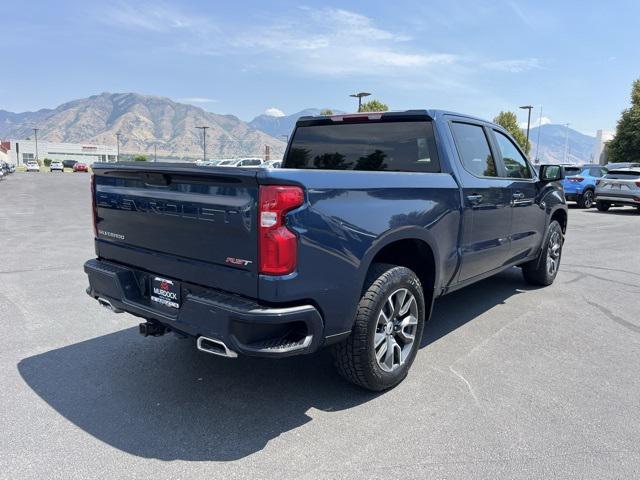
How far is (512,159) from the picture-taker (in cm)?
539

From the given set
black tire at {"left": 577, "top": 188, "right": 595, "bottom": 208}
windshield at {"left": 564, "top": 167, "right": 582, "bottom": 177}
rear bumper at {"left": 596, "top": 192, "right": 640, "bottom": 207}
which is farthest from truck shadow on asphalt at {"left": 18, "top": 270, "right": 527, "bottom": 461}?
windshield at {"left": 564, "top": 167, "right": 582, "bottom": 177}

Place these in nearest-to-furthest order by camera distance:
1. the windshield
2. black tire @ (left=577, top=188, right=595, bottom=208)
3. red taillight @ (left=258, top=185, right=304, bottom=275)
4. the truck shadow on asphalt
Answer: red taillight @ (left=258, top=185, right=304, bottom=275)
the truck shadow on asphalt
black tire @ (left=577, top=188, right=595, bottom=208)
the windshield

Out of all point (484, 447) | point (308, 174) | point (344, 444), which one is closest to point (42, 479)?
point (344, 444)

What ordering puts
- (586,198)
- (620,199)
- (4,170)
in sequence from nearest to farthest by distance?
(620,199) < (586,198) < (4,170)

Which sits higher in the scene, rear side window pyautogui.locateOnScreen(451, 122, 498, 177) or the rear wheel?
rear side window pyautogui.locateOnScreen(451, 122, 498, 177)

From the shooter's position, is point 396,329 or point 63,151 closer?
point 396,329

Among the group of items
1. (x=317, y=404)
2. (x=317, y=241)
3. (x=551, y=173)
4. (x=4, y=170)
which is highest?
(x=551, y=173)

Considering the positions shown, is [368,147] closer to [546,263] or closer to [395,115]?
[395,115]

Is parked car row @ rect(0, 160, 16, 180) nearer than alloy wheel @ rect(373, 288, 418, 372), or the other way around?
alloy wheel @ rect(373, 288, 418, 372)

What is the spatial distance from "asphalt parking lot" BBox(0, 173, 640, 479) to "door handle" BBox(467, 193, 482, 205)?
1251mm

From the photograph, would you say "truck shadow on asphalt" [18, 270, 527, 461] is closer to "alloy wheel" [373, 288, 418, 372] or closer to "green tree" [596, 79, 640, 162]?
"alloy wheel" [373, 288, 418, 372]

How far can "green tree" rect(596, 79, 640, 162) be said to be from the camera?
3512cm

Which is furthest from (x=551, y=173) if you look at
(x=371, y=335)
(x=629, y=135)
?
(x=629, y=135)

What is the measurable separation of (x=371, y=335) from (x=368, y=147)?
6.06 ft
